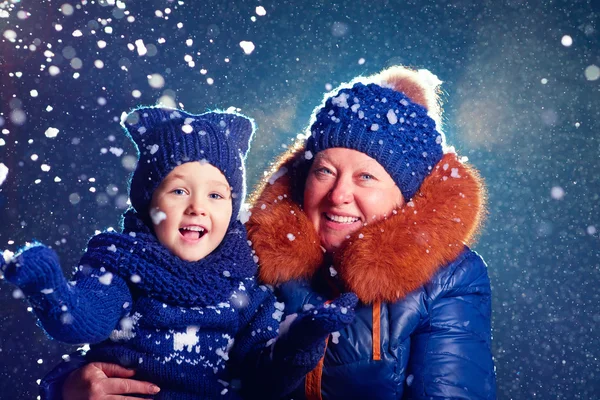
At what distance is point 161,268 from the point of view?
199 centimetres

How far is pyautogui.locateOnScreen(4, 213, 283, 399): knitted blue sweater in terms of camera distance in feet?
6.38

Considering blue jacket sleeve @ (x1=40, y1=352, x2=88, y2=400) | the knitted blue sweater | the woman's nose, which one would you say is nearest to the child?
the knitted blue sweater

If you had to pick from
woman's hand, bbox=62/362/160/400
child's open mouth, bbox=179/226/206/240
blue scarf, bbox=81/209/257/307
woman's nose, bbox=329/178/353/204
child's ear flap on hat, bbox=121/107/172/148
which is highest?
child's ear flap on hat, bbox=121/107/172/148

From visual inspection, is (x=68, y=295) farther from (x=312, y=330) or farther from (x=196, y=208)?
(x=312, y=330)

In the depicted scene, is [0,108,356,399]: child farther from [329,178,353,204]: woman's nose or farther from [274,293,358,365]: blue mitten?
[329,178,353,204]: woman's nose

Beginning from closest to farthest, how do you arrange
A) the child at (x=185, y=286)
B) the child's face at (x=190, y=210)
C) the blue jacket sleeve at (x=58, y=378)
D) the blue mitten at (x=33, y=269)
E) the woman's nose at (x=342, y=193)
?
the blue mitten at (x=33, y=269) → the child at (x=185, y=286) → the child's face at (x=190, y=210) → the woman's nose at (x=342, y=193) → the blue jacket sleeve at (x=58, y=378)

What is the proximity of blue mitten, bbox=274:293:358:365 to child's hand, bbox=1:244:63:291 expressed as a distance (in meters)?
0.75

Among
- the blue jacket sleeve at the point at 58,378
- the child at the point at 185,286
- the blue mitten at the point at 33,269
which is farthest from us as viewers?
the blue jacket sleeve at the point at 58,378

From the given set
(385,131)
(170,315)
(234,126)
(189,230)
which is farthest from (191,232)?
(385,131)

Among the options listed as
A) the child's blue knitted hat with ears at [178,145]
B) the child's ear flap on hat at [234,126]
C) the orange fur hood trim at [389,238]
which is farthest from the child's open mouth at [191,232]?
the child's ear flap on hat at [234,126]

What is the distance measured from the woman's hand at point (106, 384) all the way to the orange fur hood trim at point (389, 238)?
629 millimetres

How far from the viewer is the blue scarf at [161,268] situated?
196 cm

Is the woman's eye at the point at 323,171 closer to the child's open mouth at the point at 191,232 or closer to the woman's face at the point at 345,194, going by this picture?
the woman's face at the point at 345,194

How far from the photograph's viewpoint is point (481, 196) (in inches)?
92.2
